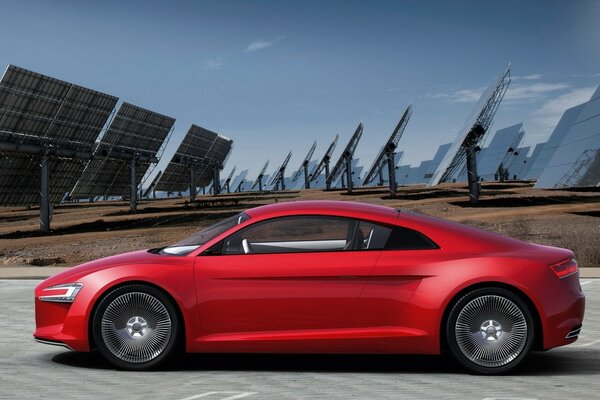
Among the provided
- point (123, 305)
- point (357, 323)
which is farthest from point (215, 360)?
point (357, 323)

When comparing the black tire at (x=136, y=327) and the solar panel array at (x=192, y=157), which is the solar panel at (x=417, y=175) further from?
the black tire at (x=136, y=327)

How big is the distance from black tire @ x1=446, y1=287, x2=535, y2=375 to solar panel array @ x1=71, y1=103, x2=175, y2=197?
4255 cm

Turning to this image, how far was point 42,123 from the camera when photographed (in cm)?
3478

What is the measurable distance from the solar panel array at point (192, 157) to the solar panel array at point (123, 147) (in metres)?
13.7

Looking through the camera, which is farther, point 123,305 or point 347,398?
point 123,305

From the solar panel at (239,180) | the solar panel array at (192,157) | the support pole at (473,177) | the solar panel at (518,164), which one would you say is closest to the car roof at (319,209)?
the support pole at (473,177)

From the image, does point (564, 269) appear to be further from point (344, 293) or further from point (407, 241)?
A: point (344, 293)

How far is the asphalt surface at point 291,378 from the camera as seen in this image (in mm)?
5508

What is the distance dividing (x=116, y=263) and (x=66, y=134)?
32.5m

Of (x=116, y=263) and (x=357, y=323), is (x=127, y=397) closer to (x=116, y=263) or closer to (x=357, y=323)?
(x=116, y=263)

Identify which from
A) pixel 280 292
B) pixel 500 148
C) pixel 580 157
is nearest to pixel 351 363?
pixel 280 292

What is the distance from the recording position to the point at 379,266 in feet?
20.4

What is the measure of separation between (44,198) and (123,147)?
1633 cm

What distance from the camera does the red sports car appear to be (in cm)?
612
